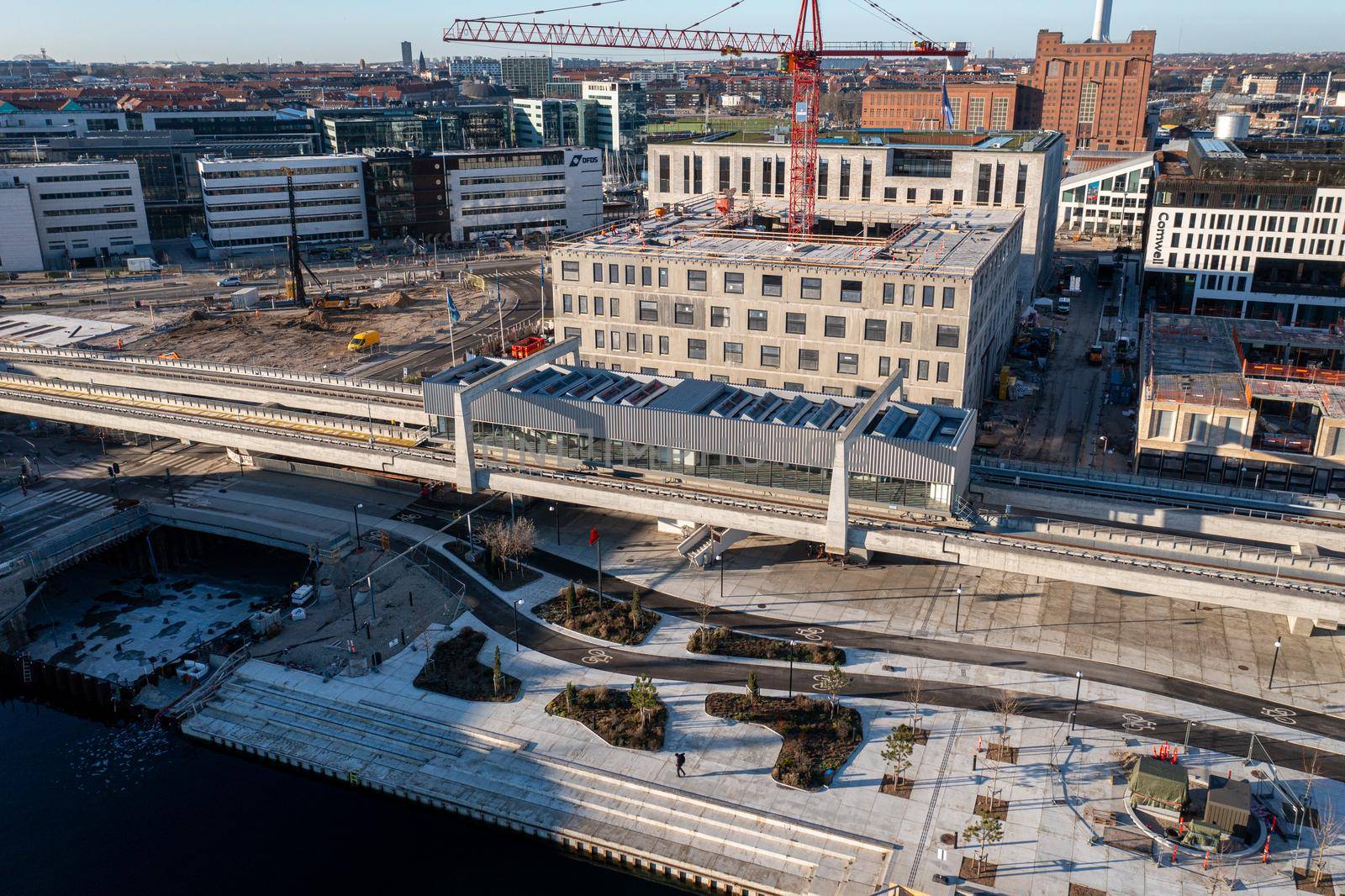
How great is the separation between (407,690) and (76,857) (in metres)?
18.2

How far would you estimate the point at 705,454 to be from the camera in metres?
72.5

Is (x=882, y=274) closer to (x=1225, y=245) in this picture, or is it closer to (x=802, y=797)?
(x=802, y=797)

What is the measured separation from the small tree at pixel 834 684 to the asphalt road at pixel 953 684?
4.10ft

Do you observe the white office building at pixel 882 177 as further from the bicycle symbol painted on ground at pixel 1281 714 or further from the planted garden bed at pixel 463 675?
the bicycle symbol painted on ground at pixel 1281 714

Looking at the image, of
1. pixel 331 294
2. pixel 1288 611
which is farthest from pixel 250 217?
pixel 1288 611

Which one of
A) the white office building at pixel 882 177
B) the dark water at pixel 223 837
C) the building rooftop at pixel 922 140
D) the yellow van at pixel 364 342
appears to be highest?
the building rooftop at pixel 922 140

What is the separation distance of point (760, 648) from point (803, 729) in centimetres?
801

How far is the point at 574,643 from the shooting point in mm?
62812

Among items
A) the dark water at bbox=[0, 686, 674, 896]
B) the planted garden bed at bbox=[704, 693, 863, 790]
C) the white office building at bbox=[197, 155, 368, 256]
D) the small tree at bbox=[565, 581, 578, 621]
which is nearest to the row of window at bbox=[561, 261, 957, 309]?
the small tree at bbox=[565, 581, 578, 621]

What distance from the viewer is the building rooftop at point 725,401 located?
70750 millimetres

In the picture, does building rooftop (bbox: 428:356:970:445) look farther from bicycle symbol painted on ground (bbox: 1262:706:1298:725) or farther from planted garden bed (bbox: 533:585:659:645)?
bicycle symbol painted on ground (bbox: 1262:706:1298:725)

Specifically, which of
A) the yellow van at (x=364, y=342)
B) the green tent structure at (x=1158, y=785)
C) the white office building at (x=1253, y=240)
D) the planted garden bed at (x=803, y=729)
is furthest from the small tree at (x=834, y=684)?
the white office building at (x=1253, y=240)

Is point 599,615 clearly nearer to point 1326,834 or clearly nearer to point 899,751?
point 899,751

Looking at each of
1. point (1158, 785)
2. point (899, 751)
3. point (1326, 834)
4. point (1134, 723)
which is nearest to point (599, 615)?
point (899, 751)
